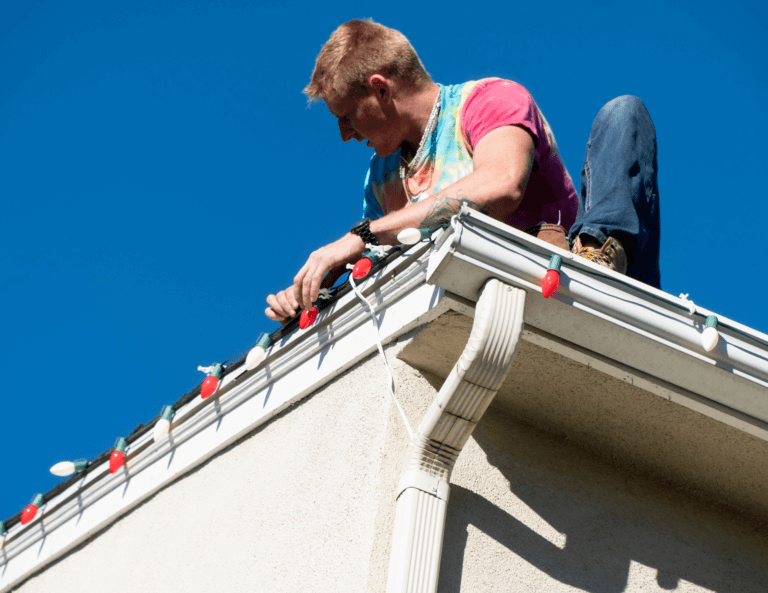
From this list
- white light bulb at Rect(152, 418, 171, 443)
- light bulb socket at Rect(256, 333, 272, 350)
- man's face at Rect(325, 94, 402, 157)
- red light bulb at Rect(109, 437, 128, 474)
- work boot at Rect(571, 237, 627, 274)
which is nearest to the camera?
work boot at Rect(571, 237, 627, 274)

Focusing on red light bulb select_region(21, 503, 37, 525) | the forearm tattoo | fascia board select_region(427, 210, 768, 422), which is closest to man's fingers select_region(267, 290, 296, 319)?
the forearm tattoo

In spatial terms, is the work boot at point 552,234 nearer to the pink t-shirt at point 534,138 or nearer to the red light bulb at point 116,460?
the pink t-shirt at point 534,138

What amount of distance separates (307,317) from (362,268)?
0.25 metres

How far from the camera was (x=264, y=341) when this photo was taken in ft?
8.55

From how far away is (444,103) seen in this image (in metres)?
3.14

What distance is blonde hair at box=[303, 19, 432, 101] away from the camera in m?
3.11

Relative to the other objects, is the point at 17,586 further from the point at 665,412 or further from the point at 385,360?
the point at 665,412

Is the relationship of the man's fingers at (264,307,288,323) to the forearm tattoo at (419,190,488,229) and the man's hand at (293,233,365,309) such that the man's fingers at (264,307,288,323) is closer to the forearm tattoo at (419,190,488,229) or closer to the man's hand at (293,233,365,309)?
the man's hand at (293,233,365,309)

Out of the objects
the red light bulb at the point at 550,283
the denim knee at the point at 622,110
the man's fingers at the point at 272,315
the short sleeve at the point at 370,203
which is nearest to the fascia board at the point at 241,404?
the man's fingers at the point at 272,315

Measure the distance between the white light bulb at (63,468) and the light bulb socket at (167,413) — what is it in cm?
56

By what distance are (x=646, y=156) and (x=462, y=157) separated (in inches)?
24.3

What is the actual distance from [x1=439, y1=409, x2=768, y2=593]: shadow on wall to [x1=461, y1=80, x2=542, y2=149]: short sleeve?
945mm

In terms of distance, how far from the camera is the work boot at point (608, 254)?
2.39 m

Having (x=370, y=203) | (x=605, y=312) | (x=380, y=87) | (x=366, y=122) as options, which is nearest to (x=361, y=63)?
(x=380, y=87)
